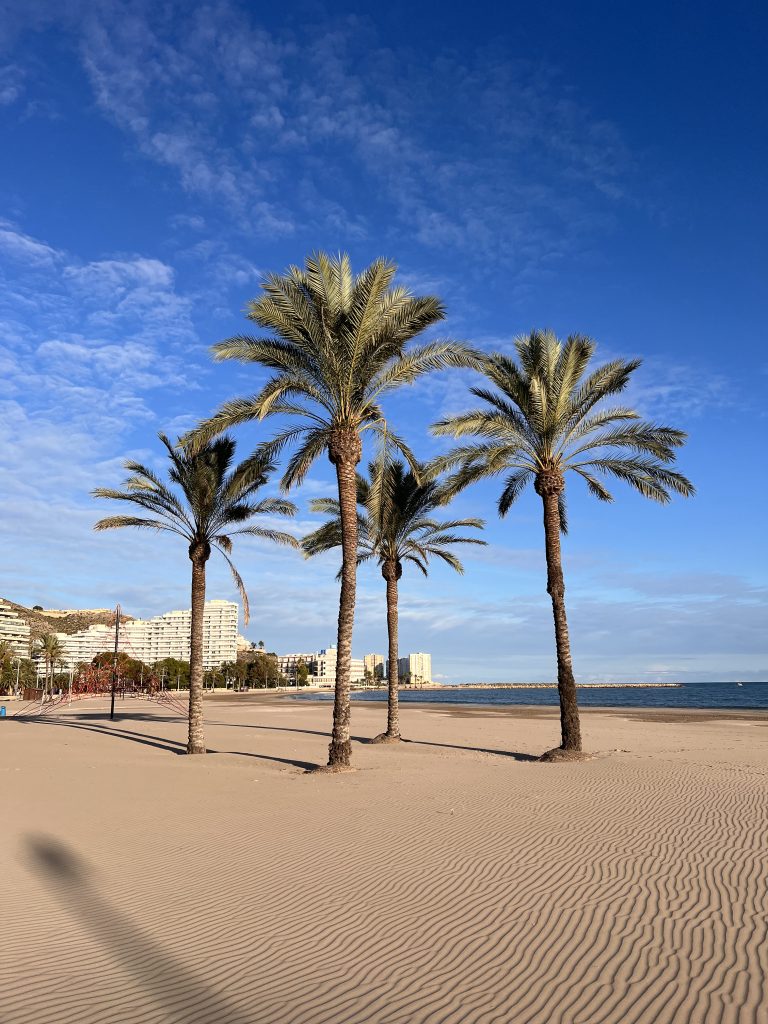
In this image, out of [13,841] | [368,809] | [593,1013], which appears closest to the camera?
[593,1013]

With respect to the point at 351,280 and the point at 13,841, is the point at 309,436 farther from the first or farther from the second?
the point at 13,841

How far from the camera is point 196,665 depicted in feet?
66.6

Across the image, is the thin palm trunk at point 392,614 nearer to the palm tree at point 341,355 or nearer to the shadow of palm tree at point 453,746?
the shadow of palm tree at point 453,746

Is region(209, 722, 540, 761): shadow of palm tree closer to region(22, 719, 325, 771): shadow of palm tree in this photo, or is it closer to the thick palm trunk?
the thick palm trunk

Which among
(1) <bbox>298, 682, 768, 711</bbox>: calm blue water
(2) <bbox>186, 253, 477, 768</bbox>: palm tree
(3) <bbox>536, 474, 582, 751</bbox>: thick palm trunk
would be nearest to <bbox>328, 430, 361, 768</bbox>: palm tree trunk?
(2) <bbox>186, 253, 477, 768</bbox>: palm tree

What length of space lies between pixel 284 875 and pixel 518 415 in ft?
46.7

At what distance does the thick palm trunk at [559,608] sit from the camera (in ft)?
59.4

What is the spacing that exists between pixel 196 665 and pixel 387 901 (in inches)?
588

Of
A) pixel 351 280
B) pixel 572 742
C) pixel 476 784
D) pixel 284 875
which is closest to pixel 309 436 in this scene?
pixel 351 280

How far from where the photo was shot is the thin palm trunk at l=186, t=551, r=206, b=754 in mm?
19781

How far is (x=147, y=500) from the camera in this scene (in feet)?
70.0

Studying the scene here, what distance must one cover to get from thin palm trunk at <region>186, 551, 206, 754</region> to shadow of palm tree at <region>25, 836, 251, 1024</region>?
11584mm

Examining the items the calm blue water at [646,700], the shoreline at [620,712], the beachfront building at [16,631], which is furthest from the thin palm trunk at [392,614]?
the beachfront building at [16,631]

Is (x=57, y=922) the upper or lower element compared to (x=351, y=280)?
lower
